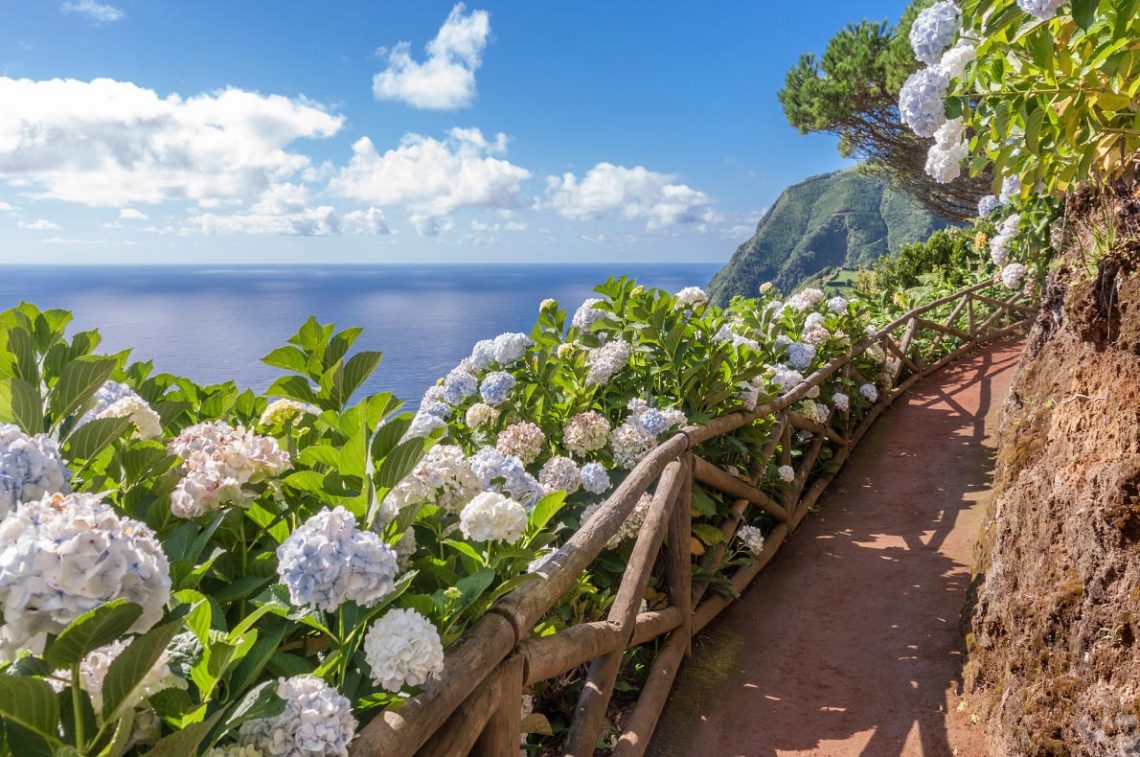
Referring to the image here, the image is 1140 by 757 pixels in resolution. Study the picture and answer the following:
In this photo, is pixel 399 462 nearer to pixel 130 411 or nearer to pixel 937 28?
pixel 130 411

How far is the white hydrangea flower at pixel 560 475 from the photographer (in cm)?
257

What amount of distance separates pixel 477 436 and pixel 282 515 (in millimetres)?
1680

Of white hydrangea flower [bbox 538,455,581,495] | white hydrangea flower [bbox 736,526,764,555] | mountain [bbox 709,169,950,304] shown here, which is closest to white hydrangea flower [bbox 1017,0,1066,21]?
white hydrangea flower [bbox 538,455,581,495]

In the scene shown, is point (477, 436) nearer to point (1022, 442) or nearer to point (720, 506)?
point (720, 506)

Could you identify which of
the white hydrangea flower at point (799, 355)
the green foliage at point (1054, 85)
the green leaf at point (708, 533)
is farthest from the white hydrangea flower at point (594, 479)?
the white hydrangea flower at point (799, 355)

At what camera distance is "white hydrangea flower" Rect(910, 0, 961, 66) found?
2.46 metres

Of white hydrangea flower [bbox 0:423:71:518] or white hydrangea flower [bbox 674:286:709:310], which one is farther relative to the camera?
white hydrangea flower [bbox 674:286:709:310]

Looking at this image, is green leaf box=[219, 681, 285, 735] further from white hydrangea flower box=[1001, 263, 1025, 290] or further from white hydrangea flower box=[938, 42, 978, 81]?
white hydrangea flower box=[1001, 263, 1025, 290]

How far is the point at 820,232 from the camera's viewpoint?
57969 millimetres

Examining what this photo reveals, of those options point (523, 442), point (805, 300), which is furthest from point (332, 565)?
point (805, 300)

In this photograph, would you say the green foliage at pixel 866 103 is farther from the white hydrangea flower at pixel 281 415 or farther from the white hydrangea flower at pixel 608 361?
the white hydrangea flower at pixel 281 415

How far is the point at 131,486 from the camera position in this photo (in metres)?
1.40

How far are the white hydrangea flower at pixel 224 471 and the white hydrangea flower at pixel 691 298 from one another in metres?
2.54

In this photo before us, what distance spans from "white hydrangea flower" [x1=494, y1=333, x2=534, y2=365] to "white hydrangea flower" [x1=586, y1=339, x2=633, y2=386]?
33 cm
